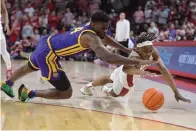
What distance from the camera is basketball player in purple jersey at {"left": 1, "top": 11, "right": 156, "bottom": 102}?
388 cm

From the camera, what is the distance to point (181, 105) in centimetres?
496

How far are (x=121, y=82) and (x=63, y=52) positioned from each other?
1.09m

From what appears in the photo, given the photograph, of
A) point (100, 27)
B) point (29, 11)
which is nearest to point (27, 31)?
point (29, 11)

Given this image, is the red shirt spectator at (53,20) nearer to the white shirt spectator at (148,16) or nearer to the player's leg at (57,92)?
the white shirt spectator at (148,16)

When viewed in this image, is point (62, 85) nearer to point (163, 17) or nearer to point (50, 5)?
point (163, 17)

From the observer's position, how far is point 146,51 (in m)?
4.64

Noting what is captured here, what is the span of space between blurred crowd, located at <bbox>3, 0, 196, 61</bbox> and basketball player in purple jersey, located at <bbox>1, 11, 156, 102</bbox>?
10677mm

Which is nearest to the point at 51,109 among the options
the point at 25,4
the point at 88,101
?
the point at 88,101

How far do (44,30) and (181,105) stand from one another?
12.5 m

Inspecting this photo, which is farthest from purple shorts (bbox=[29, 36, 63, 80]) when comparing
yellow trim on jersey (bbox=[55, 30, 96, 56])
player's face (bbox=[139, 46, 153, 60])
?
player's face (bbox=[139, 46, 153, 60])

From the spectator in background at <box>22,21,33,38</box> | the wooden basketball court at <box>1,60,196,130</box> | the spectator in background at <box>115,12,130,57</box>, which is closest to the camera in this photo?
the wooden basketball court at <box>1,60,196,130</box>

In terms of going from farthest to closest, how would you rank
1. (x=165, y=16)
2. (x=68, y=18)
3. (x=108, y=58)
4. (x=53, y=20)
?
(x=68, y=18) → (x=53, y=20) → (x=165, y=16) → (x=108, y=58)

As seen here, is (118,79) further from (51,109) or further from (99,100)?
(51,109)

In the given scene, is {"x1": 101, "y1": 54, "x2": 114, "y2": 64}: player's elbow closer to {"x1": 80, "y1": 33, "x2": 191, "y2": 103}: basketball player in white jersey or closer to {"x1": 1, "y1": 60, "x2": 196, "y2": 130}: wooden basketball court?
{"x1": 80, "y1": 33, "x2": 191, "y2": 103}: basketball player in white jersey
